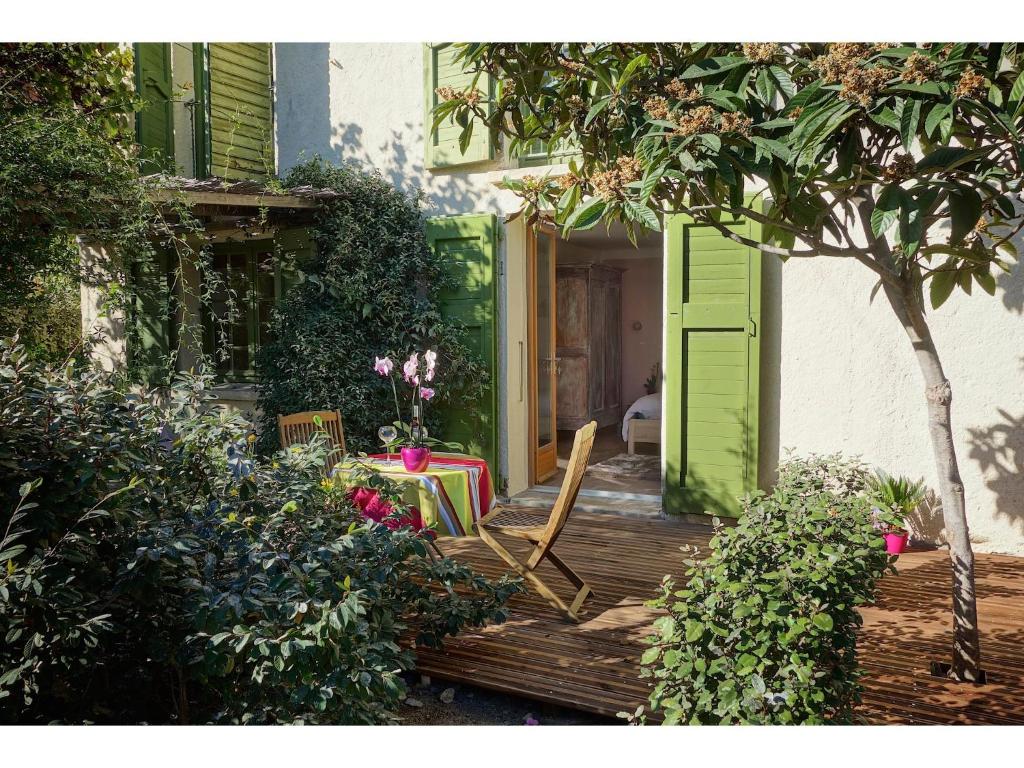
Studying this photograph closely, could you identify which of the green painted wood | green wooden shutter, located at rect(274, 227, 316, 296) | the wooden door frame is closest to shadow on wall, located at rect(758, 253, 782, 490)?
the wooden door frame

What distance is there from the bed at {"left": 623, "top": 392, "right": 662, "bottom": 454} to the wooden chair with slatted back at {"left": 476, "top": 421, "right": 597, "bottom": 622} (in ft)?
14.6

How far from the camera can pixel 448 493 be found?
4.23m

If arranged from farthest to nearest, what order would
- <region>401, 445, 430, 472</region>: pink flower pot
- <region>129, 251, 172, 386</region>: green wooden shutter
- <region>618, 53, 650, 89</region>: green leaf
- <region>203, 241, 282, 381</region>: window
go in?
<region>129, 251, 172, 386</region>: green wooden shutter
<region>203, 241, 282, 381</region>: window
<region>401, 445, 430, 472</region>: pink flower pot
<region>618, 53, 650, 89</region>: green leaf

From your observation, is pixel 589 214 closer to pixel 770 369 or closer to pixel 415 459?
pixel 415 459

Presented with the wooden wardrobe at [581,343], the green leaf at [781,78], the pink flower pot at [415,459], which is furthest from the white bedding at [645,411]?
the green leaf at [781,78]

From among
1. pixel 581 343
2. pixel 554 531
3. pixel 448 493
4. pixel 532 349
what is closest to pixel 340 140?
pixel 532 349

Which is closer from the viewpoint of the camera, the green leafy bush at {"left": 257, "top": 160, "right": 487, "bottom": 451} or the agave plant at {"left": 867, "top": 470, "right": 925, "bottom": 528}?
the agave plant at {"left": 867, "top": 470, "right": 925, "bottom": 528}

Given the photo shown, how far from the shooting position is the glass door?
269 inches

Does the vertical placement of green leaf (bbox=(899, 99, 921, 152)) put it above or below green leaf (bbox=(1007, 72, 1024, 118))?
below

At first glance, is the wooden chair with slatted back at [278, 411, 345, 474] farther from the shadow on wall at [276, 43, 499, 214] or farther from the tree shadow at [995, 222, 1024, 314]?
the tree shadow at [995, 222, 1024, 314]

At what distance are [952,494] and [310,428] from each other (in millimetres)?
4081

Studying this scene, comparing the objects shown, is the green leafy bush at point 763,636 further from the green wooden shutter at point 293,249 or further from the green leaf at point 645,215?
the green wooden shutter at point 293,249

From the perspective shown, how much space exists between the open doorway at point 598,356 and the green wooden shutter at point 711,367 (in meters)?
0.93

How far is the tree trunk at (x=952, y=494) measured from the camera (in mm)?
2928
